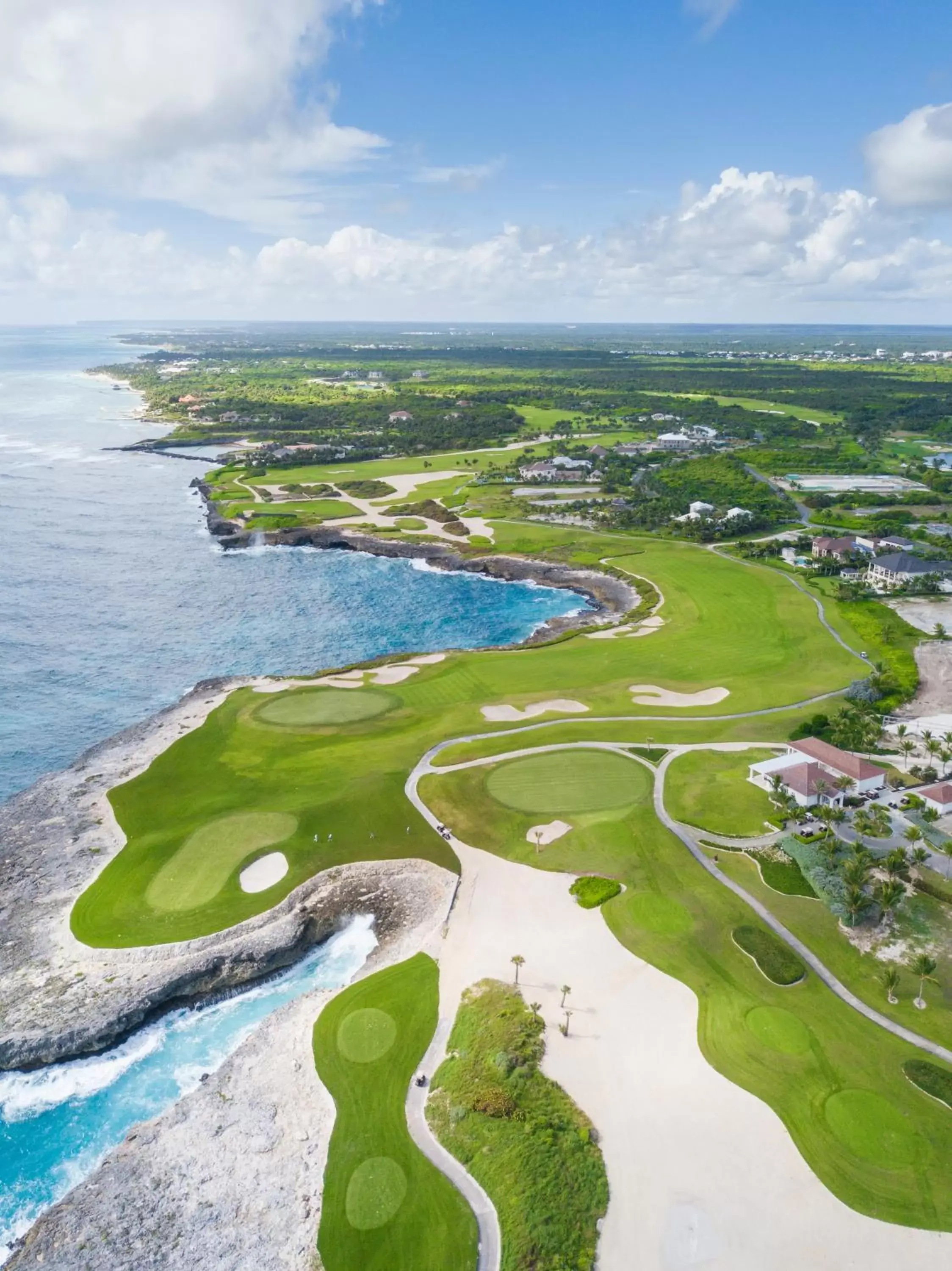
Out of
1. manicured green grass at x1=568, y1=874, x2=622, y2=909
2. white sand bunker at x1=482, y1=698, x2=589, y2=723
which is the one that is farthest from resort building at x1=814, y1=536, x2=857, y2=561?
manicured green grass at x1=568, y1=874, x2=622, y2=909

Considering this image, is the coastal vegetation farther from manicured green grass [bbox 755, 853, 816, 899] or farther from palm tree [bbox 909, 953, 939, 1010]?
palm tree [bbox 909, 953, 939, 1010]

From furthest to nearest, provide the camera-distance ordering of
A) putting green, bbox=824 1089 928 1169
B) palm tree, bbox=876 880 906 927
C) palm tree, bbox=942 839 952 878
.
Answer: palm tree, bbox=942 839 952 878, palm tree, bbox=876 880 906 927, putting green, bbox=824 1089 928 1169

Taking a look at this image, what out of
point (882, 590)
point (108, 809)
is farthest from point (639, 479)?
point (108, 809)

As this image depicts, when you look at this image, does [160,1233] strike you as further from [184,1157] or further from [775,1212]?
[775,1212]

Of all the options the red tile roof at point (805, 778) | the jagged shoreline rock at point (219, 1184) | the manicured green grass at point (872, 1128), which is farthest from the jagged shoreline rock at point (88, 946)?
the red tile roof at point (805, 778)

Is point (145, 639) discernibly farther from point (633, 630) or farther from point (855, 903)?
point (855, 903)
